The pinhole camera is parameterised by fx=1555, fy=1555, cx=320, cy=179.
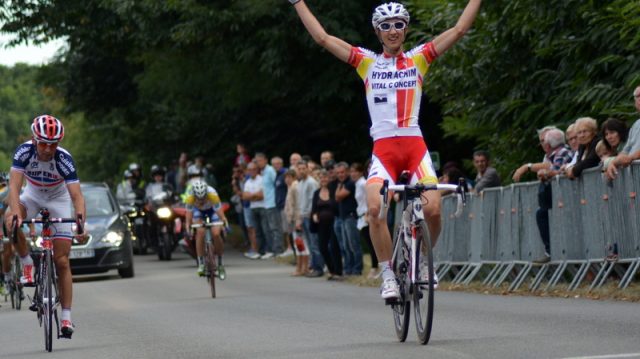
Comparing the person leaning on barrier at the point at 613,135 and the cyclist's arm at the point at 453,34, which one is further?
the person leaning on barrier at the point at 613,135

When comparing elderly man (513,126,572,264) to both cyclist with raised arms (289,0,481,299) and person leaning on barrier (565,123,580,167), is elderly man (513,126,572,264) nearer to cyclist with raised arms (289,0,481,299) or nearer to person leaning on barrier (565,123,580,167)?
person leaning on barrier (565,123,580,167)

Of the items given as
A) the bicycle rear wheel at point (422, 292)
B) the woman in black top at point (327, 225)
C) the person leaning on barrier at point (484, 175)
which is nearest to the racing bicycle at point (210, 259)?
the woman in black top at point (327, 225)

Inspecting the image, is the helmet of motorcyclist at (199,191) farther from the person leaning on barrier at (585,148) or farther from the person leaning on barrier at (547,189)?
the person leaning on barrier at (585,148)

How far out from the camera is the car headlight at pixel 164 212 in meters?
34.9

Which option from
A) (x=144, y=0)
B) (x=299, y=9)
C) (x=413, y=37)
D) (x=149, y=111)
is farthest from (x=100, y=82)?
(x=299, y=9)

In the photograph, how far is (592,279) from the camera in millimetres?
17766

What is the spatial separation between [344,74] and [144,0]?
5.21 metres

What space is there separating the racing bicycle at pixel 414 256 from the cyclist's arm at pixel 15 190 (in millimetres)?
3589

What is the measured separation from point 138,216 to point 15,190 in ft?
78.3

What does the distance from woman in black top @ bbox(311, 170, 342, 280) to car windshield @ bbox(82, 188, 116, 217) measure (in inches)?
184

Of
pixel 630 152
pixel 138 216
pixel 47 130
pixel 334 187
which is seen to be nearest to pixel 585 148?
pixel 630 152

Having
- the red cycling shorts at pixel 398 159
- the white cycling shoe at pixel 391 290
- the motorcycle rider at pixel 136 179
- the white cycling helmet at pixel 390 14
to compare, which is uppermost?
the motorcycle rider at pixel 136 179

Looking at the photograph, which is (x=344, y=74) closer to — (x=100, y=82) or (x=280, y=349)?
(x=100, y=82)

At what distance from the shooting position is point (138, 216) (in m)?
37.5
